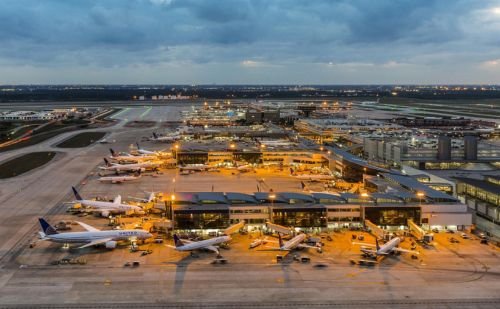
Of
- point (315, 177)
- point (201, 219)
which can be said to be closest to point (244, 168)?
point (315, 177)

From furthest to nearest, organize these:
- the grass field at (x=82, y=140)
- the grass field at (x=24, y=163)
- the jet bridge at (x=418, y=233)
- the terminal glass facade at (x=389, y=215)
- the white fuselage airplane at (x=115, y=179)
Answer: the grass field at (x=82, y=140)
the grass field at (x=24, y=163)
the white fuselage airplane at (x=115, y=179)
the terminal glass facade at (x=389, y=215)
the jet bridge at (x=418, y=233)

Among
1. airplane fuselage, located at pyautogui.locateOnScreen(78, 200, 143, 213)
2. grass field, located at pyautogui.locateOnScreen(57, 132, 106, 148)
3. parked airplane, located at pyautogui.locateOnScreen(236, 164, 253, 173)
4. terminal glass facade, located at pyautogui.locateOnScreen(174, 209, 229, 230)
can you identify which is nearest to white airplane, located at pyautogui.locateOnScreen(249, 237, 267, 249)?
terminal glass facade, located at pyautogui.locateOnScreen(174, 209, 229, 230)

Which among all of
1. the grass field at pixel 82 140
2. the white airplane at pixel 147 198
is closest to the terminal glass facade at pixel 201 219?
the white airplane at pixel 147 198

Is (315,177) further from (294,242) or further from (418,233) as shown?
(294,242)

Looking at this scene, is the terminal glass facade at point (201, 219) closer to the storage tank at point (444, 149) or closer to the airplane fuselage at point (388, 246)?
the airplane fuselage at point (388, 246)

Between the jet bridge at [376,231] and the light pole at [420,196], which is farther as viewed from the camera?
the light pole at [420,196]

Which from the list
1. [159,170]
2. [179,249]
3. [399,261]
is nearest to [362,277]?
[399,261]

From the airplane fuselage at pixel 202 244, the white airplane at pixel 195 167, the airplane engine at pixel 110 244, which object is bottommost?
the airplane engine at pixel 110 244
